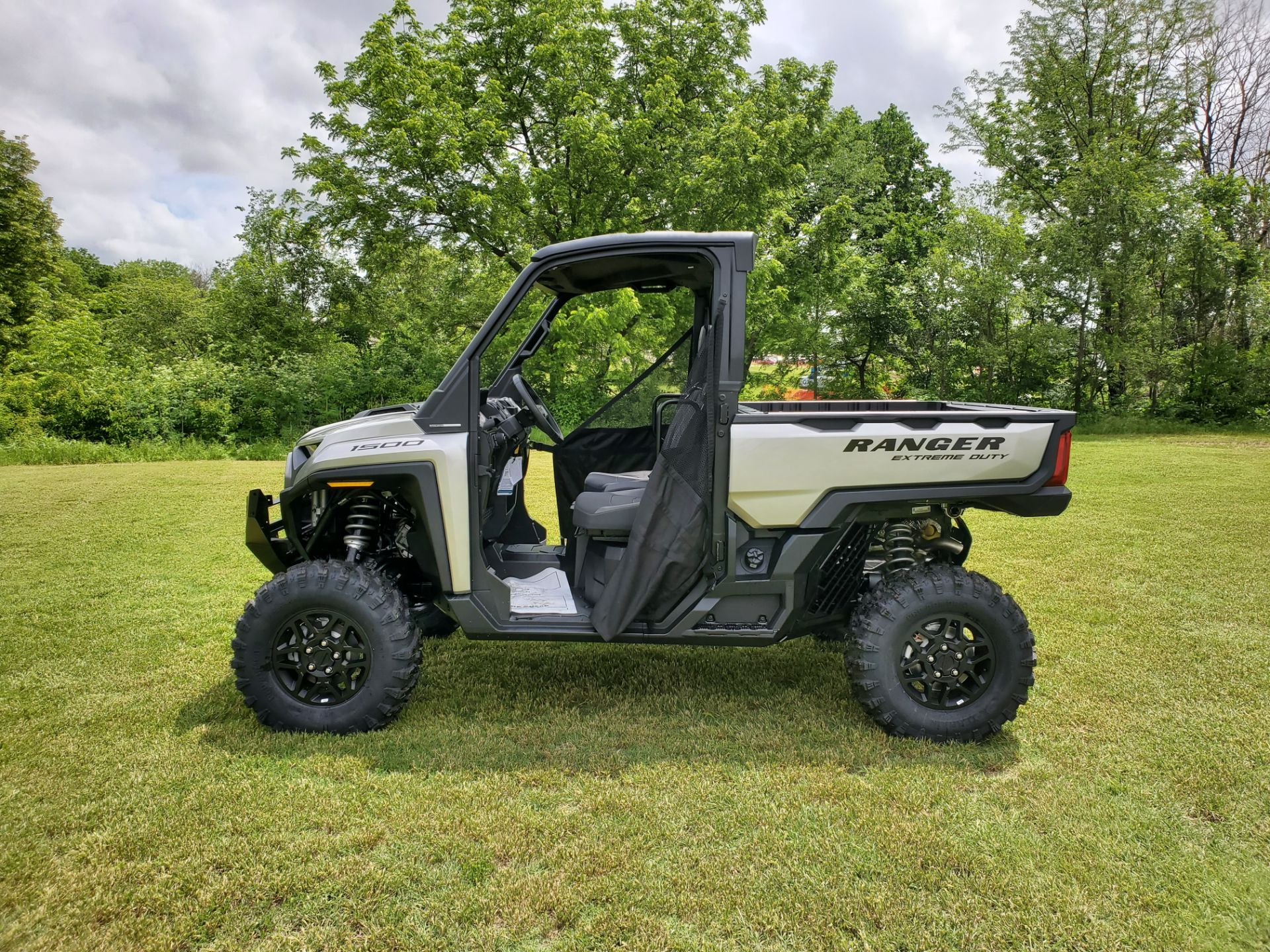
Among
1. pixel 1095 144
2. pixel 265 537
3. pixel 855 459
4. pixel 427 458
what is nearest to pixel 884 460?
pixel 855 459

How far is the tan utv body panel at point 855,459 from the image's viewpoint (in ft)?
10.5

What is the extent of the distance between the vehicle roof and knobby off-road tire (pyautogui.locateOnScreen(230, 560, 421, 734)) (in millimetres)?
1620

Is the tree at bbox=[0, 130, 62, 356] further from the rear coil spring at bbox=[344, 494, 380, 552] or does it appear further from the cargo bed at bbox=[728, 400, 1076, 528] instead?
the cargo bed at bbox=[728, 400, 1076, 528]

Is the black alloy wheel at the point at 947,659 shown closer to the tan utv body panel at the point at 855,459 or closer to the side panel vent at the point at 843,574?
the side panel vent at the point at 843,574

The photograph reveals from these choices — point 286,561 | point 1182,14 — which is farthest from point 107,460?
point 1182,14

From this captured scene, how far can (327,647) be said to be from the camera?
11.0 ft

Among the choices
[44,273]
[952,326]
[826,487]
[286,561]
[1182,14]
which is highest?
[1182,14]

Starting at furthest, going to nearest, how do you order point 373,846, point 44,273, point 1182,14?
point 44,273 < point 1182,14 < point 373,846

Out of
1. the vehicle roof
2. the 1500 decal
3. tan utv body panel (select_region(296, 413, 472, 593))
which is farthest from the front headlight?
the vehicle roof

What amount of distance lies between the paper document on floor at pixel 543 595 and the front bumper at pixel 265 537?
1.12 m

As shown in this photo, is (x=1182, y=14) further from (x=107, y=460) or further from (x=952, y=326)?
(x=107, y=460)

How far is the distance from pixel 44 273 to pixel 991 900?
33467mm

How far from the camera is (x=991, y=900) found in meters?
2.36

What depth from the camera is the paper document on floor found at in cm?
353
